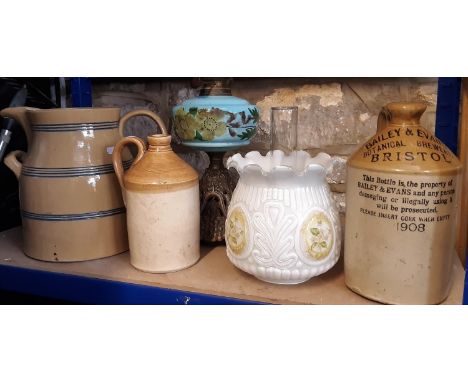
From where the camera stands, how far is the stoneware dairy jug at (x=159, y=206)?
0.65 meters

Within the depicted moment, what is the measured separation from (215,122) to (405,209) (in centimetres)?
32

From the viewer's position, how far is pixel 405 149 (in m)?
0.53

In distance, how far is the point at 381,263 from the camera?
0.55 meters

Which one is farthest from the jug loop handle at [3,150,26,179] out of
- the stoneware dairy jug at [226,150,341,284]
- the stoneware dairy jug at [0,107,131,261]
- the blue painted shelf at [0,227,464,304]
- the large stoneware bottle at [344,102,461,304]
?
the large stoneware bottle at [344,102,461,304]

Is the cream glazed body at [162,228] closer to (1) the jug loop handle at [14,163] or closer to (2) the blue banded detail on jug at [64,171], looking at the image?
(2) the blue banded detail on jug at [64,171]

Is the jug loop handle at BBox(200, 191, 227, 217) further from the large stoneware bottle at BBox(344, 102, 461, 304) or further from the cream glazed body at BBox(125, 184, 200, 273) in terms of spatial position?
the large stoneware bottle at BBox(344, 102, 461, 304)

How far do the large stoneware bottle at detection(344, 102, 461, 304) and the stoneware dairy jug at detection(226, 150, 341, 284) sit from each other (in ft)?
0.16

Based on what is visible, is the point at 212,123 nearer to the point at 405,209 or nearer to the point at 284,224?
the point at 284,224

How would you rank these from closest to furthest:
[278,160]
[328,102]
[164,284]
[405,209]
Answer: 1. [405,209]
2. [164,284]
3. [278,160]
4. [328,102]

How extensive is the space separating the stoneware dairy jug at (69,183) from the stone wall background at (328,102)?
30cm

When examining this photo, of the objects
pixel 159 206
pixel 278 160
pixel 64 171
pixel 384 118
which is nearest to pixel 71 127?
pixel 64 171

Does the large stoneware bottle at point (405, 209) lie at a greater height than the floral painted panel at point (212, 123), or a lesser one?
lesser

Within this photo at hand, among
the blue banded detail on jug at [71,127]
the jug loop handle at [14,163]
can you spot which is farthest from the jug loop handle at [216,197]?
the jug loop handle at [14,163]

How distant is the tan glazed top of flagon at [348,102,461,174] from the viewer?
0.52 metres
